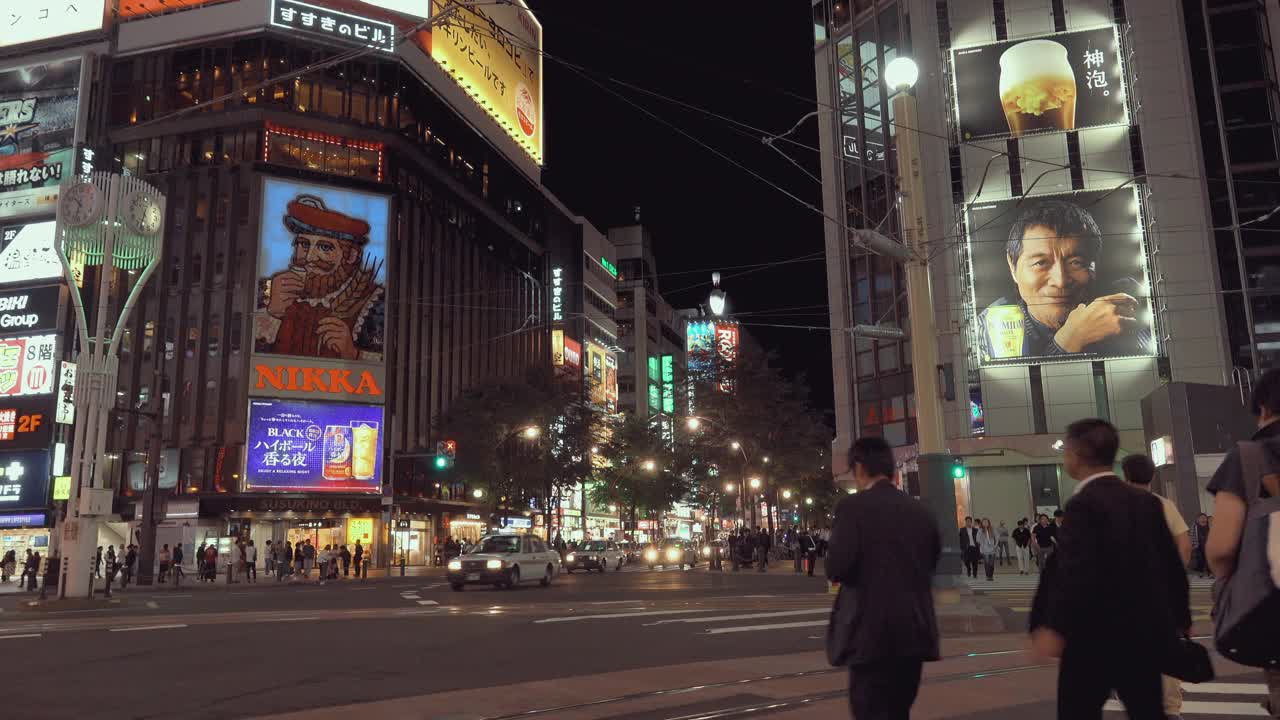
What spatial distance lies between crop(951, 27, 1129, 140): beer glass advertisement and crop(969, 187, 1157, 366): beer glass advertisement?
3.41 m

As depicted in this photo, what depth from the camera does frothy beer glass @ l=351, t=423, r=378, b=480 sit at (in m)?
56.3

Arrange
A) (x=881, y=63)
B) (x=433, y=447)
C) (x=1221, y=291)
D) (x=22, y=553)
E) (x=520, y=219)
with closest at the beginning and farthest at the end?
(x=1221, y=291), (x=881, y=63), (x=22, y=553), (x=433, y=447), (x=520, y=219)

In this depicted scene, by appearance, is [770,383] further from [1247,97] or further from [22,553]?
[22,553]

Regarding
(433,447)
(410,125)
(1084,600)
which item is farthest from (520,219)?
(1084,600)

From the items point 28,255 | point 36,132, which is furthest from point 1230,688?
point 36,132

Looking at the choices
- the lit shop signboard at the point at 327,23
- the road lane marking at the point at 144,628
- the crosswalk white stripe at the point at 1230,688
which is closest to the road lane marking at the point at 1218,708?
the crosswalk white stripe at the point at 1230,688

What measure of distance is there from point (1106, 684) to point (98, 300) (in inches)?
1064

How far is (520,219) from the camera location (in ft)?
265

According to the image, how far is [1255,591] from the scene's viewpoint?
386 cm

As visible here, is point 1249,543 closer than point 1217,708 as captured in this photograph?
Yes

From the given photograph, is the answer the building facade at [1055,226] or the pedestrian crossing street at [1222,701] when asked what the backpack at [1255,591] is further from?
the building facade at [1055,226]

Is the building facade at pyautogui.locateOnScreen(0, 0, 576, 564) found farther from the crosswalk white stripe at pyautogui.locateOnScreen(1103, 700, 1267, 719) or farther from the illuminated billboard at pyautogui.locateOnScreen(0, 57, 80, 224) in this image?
the crosswalk white stripe at pyautogui.locateOnScreen(1103, 700, 1267, 719)

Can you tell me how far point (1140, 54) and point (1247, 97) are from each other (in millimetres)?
4944

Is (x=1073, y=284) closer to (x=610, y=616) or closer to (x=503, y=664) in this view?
(x=610, y=616)
